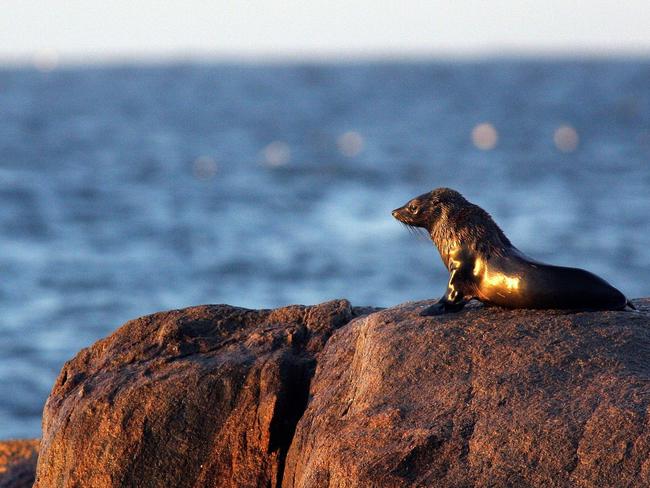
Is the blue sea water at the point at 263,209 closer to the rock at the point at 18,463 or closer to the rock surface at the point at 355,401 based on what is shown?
the rock at the point at 18,463

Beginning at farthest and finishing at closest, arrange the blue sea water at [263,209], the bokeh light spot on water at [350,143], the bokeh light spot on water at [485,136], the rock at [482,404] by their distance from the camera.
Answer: the bokeh light spot on water at [485,136]
the bokeh light spot on water at [350,143]
the blue sea water at [263,209]
the rock at [482,404]

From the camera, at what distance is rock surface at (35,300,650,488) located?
5.08m

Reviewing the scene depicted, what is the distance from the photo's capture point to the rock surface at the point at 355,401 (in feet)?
16.7

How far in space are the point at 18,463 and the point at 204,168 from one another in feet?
89.8

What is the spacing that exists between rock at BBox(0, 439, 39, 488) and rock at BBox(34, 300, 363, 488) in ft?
5.04

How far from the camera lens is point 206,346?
6.49 meters

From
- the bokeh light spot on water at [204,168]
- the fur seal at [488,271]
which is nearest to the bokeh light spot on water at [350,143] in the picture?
the bokeh light spot on water at [204,168]

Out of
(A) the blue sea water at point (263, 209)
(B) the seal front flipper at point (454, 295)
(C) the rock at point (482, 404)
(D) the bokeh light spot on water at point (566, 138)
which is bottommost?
(C) the rock at point (482, 404)

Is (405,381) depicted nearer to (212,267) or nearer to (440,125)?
(212,267)

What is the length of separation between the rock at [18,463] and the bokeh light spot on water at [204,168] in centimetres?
2446

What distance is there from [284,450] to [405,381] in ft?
2.78

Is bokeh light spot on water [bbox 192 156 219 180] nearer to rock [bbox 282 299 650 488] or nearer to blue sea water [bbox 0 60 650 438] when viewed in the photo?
blue sea water [bbox 0 60 650 438]

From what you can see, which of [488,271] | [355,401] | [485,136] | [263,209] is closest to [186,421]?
[355,401]

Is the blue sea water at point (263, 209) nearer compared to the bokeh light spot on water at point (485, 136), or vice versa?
the blue sea water at point (263, 209)
